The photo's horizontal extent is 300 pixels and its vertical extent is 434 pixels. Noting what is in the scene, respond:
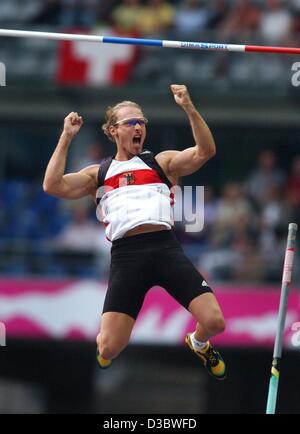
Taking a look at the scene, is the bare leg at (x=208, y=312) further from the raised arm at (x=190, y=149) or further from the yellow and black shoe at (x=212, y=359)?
the raised arm at (x=190, y=149)

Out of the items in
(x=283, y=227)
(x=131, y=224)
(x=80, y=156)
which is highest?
(x=80, y=156)

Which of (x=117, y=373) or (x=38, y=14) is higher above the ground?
(x=38, y=14)

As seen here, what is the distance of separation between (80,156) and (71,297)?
2874 mm

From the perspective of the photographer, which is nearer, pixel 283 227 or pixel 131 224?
pixel 131 224

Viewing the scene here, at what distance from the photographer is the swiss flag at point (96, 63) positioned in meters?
20.4

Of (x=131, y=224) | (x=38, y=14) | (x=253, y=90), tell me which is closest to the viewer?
(x=131, y=224)

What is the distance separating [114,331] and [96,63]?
376 inches

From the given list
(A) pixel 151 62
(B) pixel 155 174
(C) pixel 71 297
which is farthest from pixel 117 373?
(B) pixel 155 174

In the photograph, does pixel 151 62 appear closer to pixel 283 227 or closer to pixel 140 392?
pixel 283 227

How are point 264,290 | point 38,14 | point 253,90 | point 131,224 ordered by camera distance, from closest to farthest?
point 131,224, point 264,290, point 253,90, point 38,14

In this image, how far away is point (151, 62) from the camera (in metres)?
20.7

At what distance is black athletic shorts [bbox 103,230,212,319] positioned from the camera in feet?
38.1

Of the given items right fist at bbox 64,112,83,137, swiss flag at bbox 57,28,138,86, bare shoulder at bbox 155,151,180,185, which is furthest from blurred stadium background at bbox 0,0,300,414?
right fist at bbox 64,112,83,137

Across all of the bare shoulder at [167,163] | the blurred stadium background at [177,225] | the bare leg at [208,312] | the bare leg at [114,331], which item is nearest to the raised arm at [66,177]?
the bare shoulder at [167,163]
